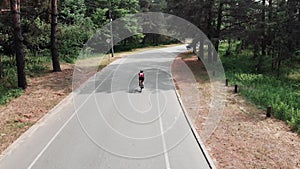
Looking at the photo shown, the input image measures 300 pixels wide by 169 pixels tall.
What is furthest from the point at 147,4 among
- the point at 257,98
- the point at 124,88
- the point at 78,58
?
the point at 257,98

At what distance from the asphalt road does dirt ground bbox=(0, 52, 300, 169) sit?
622 mm

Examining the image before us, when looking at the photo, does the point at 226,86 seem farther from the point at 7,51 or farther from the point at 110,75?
the point at 7,51

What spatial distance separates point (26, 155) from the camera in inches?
368

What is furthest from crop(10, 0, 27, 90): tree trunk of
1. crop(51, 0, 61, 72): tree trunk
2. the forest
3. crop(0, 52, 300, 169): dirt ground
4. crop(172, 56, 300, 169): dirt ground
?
crop(172, 56, 300, 169): dirt ground

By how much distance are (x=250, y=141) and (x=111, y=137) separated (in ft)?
17.3

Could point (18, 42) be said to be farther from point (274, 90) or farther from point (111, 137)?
point (274, 90)

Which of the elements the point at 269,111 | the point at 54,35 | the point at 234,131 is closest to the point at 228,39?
the point at 269,111

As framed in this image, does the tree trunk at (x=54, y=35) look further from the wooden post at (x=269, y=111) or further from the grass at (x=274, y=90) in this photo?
the wooden post at (x=269, y=111)

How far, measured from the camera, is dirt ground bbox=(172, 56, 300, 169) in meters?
8.65

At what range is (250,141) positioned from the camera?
10.2 meters

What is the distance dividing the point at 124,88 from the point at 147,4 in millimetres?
50958

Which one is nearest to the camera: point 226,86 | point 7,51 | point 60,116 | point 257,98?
point 60,116

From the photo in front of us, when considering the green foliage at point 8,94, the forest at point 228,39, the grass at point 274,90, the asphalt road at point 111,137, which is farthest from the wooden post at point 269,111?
the green foliage at point 8,94

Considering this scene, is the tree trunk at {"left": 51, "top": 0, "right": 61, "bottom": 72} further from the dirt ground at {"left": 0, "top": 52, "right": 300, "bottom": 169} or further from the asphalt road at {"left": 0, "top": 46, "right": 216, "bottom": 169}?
the asphalt road at {"left": 0, "top": 46, "right": 216, "bottom": 169}
